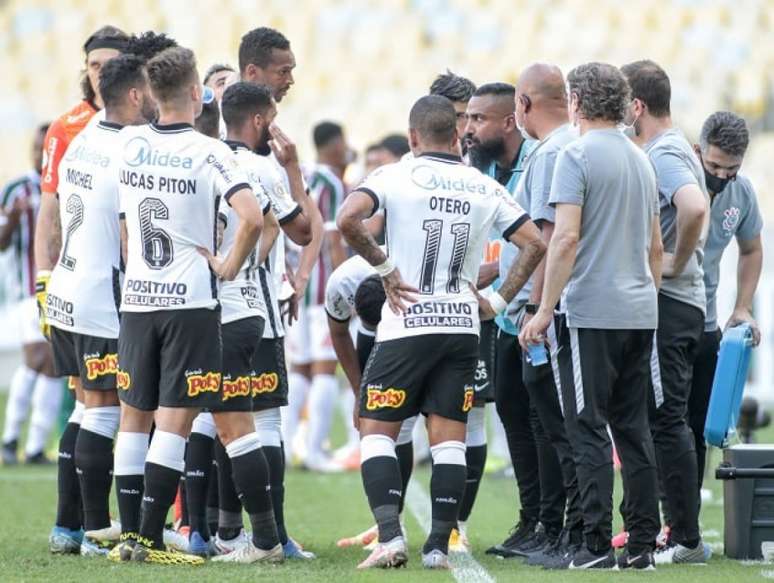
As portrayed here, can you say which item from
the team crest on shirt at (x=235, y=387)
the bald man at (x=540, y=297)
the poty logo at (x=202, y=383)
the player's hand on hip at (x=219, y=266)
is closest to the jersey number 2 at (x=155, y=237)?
the player's hand on hip at (x=219, y=266)

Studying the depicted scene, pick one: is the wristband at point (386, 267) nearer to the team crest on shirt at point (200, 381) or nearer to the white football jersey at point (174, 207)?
the white football jersey at point (174, 207)

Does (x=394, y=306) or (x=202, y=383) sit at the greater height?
(x=394, y=306)

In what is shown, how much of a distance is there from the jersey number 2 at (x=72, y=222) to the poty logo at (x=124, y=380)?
682mm

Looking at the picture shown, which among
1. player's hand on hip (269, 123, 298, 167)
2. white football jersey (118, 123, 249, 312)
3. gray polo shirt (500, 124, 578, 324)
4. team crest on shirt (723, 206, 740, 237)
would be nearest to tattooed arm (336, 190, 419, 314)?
white football jersey (118, 123, 249, 312)

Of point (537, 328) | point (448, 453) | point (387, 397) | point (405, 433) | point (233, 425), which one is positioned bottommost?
point (405, 433)

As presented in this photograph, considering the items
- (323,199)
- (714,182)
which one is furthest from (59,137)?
(323,199)

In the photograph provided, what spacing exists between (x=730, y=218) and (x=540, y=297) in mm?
1441

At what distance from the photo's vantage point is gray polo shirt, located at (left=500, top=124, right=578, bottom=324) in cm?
667

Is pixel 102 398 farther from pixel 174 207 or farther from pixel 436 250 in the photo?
pixel 436 250

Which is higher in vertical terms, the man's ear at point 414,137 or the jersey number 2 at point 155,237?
the man's ear at point 414,137

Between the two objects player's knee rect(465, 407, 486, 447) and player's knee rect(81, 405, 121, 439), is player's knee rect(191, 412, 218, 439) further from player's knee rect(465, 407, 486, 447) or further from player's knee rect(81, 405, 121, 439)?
player's knee rect(465, 407, 486, 447)

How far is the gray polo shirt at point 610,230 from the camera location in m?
6.25

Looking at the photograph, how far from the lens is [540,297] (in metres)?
6.68

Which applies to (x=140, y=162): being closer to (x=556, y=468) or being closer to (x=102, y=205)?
(x=102, y=205)
